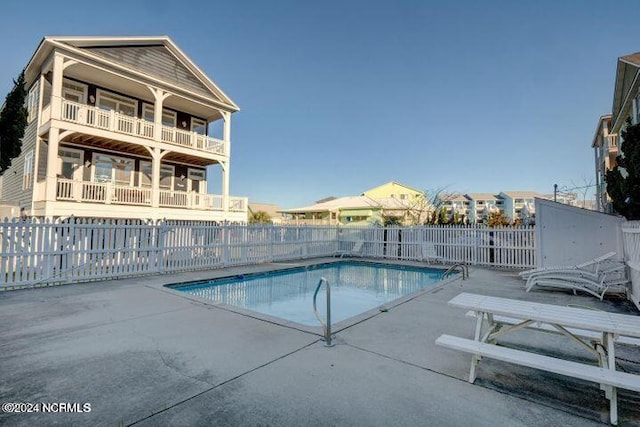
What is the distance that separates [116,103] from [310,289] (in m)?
14.7

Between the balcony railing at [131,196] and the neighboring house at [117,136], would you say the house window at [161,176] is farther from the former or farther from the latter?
the balcony railing at [131,196]

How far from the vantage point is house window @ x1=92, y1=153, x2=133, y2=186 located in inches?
618

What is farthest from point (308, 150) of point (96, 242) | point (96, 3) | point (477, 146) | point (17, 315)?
point (17, 315)

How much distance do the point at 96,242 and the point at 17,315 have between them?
3.75 metres

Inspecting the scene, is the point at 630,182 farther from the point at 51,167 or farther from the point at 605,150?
the point at 605,150

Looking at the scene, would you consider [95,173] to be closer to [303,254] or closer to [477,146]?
[303,254]

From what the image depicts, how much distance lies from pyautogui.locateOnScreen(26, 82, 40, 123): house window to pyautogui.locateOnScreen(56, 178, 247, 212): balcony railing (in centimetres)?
490

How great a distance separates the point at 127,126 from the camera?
50.1 feet

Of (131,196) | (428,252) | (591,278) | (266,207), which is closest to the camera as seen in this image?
(591,278)

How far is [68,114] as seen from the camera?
13211 mm

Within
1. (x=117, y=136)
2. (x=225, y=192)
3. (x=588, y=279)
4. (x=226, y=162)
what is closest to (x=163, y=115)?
(x=117, y=136)

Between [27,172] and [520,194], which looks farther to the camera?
[520,194]

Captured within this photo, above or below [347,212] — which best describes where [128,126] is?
above

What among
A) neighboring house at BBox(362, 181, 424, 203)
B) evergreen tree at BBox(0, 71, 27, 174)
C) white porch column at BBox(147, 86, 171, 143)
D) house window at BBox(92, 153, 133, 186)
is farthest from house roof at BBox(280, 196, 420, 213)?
evergreen tree at BBox(0, 71, 27, 174)
